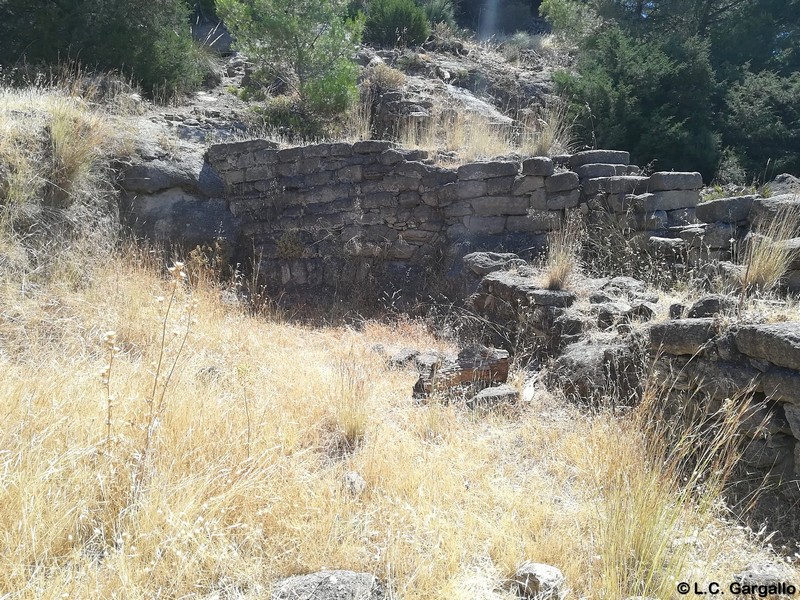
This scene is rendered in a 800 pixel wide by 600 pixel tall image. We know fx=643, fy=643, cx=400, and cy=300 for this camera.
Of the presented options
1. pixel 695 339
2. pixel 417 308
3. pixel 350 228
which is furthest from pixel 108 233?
pixel 695 339

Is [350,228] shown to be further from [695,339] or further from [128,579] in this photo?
[128,579]

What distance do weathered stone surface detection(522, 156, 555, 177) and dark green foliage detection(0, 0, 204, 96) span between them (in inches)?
249

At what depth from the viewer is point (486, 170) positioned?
308 inches

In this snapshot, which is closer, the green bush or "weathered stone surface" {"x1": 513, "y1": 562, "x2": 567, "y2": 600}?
"weathered stone surface" {"x1": 513, "y1": 562, "x2": 567, "y2": 600}

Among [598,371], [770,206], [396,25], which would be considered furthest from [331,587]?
[396,25]

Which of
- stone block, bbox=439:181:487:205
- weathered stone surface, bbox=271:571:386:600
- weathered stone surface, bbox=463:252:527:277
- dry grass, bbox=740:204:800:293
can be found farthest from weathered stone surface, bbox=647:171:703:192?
weathered stone surface, bbox=271:571:386:600

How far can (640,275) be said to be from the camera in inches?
264

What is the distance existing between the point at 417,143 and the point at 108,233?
436cm

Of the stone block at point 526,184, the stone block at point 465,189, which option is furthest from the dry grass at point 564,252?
the stone block at point 465,189

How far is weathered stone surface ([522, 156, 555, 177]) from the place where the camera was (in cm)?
753

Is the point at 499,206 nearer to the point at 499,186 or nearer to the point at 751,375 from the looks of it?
the point at 499,186

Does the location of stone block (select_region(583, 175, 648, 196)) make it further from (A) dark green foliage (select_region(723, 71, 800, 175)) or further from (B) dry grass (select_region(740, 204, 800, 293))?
(A) dark green foliage (select_region(723, 71, 800, 175))

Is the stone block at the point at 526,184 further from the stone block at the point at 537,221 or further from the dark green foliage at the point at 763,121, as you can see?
the dark green foliage at the point at 763,121

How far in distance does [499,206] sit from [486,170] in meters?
0.46
